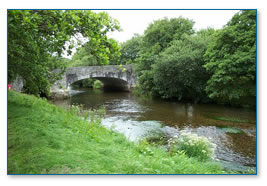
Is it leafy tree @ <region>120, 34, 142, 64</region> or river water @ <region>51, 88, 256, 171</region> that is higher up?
leafy tree @ <region>120, 34, 142, 64</region>

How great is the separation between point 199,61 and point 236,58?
4142 mm

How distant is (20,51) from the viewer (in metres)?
4.00

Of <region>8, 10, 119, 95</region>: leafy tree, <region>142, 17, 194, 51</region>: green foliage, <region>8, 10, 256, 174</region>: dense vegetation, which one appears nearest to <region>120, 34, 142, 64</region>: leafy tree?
<region>142, 17, 194, 51</region>: green foliage

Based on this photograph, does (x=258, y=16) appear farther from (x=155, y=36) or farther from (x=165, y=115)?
(x=155, y=36)

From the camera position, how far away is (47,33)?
3.94 m

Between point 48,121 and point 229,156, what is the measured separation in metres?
4.95

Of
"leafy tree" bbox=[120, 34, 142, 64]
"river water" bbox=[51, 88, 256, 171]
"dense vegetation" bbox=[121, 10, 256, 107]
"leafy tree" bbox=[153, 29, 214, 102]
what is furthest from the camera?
"leafy tree" bbox=[120, 34, 142, 64]

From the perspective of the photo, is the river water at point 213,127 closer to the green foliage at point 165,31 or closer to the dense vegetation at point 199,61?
the dense vegetation at point 199,61

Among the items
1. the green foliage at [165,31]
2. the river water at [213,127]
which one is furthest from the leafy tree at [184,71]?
the river water at [213,127]

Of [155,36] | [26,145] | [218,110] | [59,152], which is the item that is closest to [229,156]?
[59,152]

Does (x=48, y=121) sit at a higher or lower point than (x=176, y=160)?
higher

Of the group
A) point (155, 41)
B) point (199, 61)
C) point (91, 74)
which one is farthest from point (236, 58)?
point (91, 74)

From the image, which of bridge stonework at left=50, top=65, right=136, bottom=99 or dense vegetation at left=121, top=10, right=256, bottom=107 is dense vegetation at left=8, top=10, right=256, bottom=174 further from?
bridge stonework at left=50, top=65, right=136, bottom=99

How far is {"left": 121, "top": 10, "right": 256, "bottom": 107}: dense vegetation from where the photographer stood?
11177 millimetres
